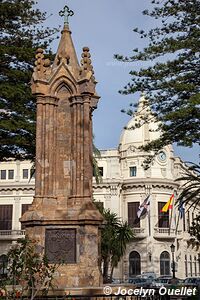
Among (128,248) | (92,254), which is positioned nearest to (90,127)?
(92,254)

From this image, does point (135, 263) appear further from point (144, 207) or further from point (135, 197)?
point (135, 197)

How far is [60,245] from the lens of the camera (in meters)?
12.7

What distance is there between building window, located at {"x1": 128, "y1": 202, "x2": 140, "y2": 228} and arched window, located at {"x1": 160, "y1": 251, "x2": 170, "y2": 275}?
480cm

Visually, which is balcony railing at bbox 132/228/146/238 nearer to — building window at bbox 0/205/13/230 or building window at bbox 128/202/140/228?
building window at bbox 128/202/140/228

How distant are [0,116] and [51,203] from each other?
8.59 m

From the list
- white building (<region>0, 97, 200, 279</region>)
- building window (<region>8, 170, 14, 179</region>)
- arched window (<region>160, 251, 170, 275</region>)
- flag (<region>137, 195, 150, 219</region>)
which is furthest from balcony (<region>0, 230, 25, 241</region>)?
arched window (<region>160, 251, 170, 275</region>)

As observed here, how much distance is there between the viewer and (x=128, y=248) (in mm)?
58125

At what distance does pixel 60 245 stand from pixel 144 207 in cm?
4337

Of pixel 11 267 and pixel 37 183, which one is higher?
pixel 37 183

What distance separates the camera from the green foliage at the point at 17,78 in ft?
67.2

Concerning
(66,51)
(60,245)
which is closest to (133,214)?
(66,51)

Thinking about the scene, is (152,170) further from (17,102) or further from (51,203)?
(51,203)

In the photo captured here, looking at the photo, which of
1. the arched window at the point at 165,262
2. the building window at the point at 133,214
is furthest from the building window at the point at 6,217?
the arched window at the point at 165,262

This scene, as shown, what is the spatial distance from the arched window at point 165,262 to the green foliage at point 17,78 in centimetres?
3962
